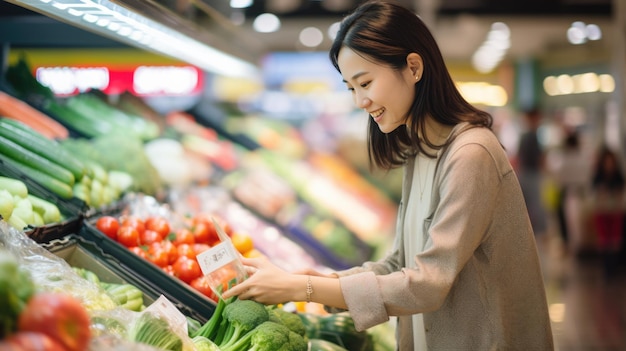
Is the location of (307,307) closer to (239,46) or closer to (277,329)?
(277,329)

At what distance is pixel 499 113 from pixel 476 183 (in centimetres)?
1933

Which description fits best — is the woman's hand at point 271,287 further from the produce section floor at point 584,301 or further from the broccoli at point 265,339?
the produce section floor at point 584,301

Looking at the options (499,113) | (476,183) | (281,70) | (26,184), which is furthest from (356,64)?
(499,113)

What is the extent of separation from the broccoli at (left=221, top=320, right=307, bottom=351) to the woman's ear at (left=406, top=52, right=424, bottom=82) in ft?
3.03

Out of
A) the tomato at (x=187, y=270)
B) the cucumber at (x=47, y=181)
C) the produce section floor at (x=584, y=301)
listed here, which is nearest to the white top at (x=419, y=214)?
the tomato at (x=187, y=270)

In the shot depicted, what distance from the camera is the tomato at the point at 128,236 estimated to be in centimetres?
292

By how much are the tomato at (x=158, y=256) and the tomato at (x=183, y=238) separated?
17 cm

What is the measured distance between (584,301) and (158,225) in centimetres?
653

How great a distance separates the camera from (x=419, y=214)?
2.35m

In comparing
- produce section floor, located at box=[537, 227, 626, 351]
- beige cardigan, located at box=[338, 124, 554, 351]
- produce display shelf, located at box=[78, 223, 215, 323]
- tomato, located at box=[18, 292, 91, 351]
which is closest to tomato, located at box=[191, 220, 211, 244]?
produce display shelf, located at box=[78, 223, 215, 323]

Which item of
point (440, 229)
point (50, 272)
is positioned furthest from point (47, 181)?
point (440, 229)

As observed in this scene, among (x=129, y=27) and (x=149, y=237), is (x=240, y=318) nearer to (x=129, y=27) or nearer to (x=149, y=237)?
(x=149, y=237)

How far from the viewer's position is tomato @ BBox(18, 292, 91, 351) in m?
1.21

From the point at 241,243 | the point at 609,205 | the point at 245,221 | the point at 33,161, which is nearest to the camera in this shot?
the point at 33,161
